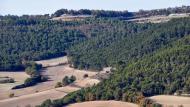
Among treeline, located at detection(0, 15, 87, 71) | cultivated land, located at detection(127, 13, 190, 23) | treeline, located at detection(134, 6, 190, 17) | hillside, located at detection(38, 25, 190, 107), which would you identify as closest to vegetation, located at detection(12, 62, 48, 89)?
treeline, located at detection(0, 15, 87, 71)

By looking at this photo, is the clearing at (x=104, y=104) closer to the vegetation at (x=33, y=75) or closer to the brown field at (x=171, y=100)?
the brown field at (x=171, y=100)

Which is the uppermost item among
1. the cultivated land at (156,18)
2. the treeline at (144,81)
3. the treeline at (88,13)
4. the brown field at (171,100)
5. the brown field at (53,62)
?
the treeline at (88,13)

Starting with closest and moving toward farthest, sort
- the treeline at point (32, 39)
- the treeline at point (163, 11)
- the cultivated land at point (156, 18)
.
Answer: the treeline at point (32, 39) < the cultivated land at point (156, 18) < the treeline at point (163, 11)

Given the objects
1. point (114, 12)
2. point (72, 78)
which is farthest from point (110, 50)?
point (114, 12)

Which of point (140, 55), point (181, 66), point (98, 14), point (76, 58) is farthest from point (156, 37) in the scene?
point (98, 14)

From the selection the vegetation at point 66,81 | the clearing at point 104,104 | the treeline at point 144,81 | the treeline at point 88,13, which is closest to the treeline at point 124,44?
the vegetation at point 66,81

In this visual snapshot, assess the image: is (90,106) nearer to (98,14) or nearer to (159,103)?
(159,103)

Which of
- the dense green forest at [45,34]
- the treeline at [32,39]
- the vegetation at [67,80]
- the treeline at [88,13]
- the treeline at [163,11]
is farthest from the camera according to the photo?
the treeline at [88,13]
